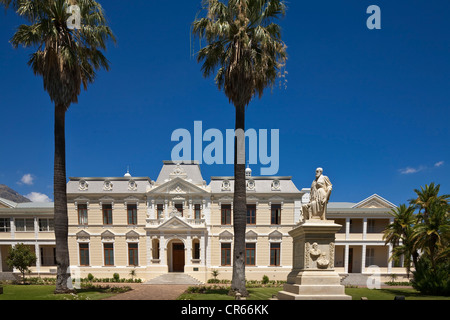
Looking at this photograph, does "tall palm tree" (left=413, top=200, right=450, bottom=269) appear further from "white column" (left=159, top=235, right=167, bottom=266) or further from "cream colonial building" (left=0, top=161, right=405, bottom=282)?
"white column" (left=159, top=235, right=167, bottom=266)

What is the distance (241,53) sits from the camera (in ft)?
54.5

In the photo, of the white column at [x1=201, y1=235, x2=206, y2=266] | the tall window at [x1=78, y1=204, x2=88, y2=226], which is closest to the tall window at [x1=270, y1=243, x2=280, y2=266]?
the white column at [x1=201, y1=235, x2=206, y2=266]

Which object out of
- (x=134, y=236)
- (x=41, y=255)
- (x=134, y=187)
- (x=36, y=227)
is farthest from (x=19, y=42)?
(x=41, y=255)

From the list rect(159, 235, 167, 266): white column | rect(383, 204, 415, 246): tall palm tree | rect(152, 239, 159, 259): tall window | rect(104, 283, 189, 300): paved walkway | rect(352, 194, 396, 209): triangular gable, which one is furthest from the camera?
rect(352, 194, 396, 209): triangular gable

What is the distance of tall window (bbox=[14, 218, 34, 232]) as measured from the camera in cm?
3466

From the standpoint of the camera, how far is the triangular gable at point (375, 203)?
3606cm

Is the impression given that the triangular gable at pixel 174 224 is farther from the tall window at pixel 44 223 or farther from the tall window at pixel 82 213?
the tall window at pixel 44 223

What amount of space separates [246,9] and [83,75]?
10004 millimetres

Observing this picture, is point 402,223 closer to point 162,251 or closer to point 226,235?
point 226,235

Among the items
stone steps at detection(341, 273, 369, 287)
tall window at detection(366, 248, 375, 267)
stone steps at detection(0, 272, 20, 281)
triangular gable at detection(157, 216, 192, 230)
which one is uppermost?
triangular gable at detection(157, 216, 192, 230)

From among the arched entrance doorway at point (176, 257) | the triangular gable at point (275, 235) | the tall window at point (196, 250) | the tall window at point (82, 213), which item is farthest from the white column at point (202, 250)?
the tall window at point (82, 213)

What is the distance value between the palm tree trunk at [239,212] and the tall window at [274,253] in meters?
16.3

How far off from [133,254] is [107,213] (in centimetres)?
506

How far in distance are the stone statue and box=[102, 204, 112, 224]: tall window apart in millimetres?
25803
